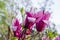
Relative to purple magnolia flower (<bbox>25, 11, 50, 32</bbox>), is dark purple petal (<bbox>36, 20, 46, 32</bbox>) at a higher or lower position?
lower

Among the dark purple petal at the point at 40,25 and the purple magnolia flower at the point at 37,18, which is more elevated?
the purple magnolia flower at the point at 37,18

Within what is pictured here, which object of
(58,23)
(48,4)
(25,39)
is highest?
(25,39)

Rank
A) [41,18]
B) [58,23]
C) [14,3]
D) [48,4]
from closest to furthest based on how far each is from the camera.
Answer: [41,18], [14,3], [48,4], [58,23]

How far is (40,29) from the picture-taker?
61 cm

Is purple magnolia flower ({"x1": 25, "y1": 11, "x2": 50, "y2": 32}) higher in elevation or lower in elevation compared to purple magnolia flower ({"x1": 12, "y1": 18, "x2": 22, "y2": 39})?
higher

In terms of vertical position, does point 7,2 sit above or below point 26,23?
below

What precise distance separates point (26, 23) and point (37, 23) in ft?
0.10

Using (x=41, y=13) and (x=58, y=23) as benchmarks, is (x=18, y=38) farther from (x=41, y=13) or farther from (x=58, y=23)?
(x=58, y=23)

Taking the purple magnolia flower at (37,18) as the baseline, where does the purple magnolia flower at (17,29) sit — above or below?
below

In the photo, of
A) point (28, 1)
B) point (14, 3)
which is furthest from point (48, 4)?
point (14, 3)

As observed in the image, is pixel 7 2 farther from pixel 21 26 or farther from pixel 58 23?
pixel 21 26

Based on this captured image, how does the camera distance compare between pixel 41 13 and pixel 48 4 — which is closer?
pixel 41 13

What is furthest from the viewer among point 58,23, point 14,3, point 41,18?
point 58,23

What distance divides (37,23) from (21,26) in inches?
1.9
